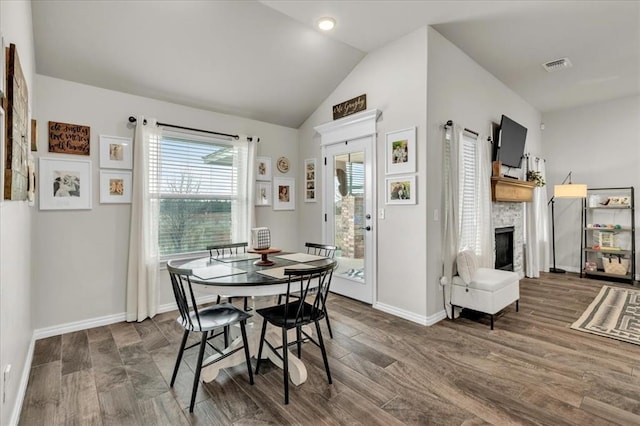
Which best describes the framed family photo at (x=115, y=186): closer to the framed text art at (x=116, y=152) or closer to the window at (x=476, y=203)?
the framed text art at (x=116, y=152)

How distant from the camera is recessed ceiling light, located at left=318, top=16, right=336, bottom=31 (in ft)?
10.2

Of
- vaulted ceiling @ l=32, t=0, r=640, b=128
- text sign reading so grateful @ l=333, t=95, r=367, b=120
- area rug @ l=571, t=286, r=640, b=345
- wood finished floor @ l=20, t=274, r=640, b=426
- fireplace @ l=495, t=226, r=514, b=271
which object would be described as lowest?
wood finished floor @ l=20, t=274, r=640, b=426

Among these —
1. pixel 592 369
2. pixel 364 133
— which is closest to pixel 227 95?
pixel 364 133

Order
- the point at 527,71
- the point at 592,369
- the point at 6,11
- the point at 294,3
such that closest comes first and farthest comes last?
the point at 6,11, the point at 592,369, the point at 294,3, the point at 527,71

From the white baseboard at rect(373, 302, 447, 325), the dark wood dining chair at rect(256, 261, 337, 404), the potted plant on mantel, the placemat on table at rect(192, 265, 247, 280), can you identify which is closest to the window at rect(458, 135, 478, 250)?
the white baseboard at rect(373, 302, 447, 325)

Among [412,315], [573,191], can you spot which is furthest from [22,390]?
[573,191]

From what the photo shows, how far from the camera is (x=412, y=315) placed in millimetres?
3289

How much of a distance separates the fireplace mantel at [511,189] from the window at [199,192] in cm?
333

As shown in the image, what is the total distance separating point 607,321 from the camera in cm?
328

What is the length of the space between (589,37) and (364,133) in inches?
100

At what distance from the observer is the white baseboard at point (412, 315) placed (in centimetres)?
319

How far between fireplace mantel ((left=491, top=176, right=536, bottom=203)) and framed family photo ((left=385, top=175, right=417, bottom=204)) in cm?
167

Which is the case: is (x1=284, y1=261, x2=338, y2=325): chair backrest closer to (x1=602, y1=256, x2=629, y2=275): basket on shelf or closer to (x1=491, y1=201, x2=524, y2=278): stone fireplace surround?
(x1=491, y1=201, x2=524, y2=278): stone fireplace surround

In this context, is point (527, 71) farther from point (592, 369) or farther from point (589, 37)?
point (592, 369)
